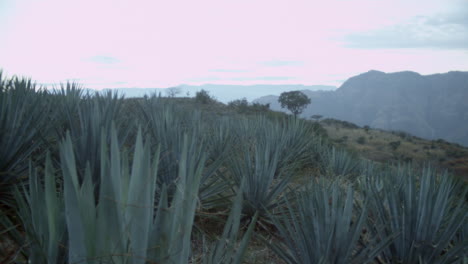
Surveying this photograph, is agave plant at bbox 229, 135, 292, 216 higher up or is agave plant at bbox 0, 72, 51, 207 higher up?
agave plant at bbox 0, 72, 51, 207

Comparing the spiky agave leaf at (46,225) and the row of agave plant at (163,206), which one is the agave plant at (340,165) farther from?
the spiky agave leaf at (46,225)

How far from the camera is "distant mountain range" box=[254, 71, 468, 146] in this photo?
402ft

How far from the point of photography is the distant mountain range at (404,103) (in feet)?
402

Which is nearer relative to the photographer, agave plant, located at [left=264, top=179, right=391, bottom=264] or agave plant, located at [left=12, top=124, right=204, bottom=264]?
agave plant, located at [left=12, top=124, right=204, bottom=264]

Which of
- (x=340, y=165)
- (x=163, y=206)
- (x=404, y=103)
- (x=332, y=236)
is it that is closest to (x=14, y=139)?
(x=163, y=206)

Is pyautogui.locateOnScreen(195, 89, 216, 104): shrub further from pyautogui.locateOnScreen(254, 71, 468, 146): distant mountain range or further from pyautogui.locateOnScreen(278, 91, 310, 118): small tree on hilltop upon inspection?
pyautogui.locateOnScreen(254, 71, 468, 146): distant mountain range

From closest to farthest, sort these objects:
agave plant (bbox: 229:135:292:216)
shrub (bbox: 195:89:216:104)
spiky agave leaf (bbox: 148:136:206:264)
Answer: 1. spiky agave leaf (bbox: 148:136:206:264)
2. agave plant (bbox: 229:135:292:216)
3. shrub (bbox: 195:89:216:104)

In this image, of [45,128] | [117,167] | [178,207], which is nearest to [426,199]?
[178,207]

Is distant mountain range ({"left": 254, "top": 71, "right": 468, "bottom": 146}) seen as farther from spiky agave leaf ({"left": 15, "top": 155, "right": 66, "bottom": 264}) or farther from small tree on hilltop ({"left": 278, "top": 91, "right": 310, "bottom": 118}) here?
spiky agave leaf ({"left": 15, "top": 155, "right": 66, "bottom": 264})

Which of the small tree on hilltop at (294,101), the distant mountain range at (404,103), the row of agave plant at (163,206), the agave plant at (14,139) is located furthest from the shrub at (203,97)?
the distant mountain range at (404,103)

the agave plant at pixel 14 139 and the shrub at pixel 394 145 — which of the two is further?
the shrub at pixel 394 145

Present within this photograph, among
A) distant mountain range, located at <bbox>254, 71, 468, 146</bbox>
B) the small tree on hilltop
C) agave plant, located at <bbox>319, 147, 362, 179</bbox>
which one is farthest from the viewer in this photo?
distant mountain range, located at <bbox>254, 71, 468, 146</bbox>

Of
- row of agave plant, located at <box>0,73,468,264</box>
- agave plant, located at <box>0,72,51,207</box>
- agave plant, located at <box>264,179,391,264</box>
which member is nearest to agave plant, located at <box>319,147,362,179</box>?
row of agave plant, located at <box>0,73,468,264</box>

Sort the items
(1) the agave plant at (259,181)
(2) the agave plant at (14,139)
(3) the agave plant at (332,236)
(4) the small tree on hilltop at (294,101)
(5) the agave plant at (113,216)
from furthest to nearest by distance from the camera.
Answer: (4) the small tree on hilltop at (294,101) < (1) the agave plant at (259,181) < (2) the agave plant at (14,139) < (3) the agave plant at (332,236) < (5) the agave plant at (113,216)
